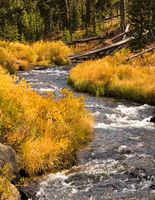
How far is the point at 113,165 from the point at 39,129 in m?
2.16

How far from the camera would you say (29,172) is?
1032 centimetres

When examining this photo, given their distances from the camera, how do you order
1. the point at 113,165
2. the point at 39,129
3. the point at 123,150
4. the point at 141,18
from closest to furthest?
1. the point at 113,165
2. the point at 39,129
3. the point at 123,150
4. the point at 141,18

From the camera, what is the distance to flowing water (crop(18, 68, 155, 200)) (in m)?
9.51

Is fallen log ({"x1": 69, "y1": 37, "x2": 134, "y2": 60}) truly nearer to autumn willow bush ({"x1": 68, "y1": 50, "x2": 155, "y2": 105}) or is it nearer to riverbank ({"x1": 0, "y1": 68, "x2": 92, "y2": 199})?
autumn willow bush ({"x1": 68, "y1": 50, "x2": 155, "y2": 105})

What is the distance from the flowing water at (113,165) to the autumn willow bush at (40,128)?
37 cm

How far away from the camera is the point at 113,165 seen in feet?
36.4

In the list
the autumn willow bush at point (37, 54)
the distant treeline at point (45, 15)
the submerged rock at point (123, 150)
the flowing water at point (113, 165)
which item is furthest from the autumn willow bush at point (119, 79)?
the distant treeline at point (45, 15)

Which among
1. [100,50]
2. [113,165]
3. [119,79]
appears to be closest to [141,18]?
[100,50]

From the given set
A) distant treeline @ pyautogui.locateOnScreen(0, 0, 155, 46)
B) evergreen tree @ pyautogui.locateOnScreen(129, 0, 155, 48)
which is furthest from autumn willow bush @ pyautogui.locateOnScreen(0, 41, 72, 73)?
Answer: distant treeline @ pyautogui.locateOnScreen(0, 0, 155, 46)

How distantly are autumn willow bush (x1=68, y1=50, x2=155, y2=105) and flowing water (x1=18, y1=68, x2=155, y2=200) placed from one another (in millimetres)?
2100

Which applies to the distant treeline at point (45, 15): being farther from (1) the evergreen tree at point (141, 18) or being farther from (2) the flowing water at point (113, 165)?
(2) the flowing water at point (113, 165)

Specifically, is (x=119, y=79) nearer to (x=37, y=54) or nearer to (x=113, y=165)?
(x=113, y=165)

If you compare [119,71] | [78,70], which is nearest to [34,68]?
[78,70]

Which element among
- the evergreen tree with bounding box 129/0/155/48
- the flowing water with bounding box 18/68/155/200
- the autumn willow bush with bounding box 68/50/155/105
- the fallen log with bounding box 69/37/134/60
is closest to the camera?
the flowing water with bounding box 18/68/155/200
